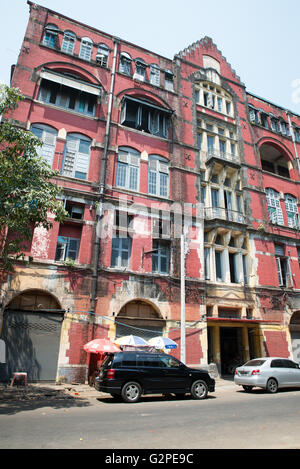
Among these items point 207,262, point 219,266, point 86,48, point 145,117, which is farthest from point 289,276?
point 86,48

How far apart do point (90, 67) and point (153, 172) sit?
904 cm

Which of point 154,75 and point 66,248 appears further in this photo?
point 154,75

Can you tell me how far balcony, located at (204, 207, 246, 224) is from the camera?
71.4ft

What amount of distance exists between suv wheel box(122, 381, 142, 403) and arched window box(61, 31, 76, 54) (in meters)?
22.0

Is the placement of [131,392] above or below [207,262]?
below

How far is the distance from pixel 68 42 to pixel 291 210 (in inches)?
901

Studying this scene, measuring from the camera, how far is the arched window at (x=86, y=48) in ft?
72.0

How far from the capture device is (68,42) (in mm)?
21656

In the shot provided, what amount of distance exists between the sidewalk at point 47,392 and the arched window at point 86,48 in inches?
851

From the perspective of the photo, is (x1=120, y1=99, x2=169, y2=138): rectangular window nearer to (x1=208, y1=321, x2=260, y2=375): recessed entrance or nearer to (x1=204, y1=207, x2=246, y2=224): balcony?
(x1=204, y1=207, x2=246, y2=224): balcony

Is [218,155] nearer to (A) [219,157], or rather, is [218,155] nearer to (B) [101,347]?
(A) [219,157]

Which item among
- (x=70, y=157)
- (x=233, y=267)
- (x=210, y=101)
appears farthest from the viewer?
(x=210, y=101)

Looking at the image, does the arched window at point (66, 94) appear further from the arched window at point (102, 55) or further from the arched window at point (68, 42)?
the arched window at point (102, 55)

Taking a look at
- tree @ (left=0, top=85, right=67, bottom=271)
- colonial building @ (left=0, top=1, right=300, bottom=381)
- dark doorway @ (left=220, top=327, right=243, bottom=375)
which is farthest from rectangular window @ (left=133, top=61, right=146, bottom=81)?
dark doorway @ (left=220, top=327, right=243, bottom=375)
